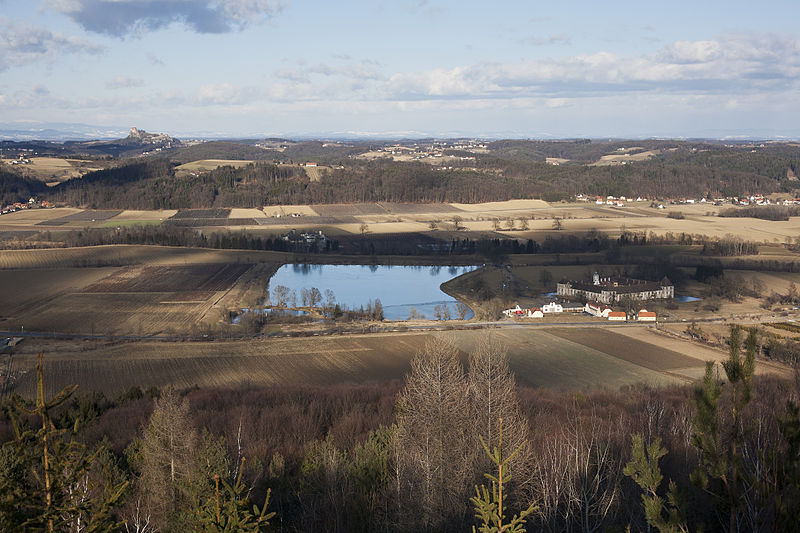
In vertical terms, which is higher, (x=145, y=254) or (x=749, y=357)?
(x=749, y=357)

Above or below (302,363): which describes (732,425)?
above

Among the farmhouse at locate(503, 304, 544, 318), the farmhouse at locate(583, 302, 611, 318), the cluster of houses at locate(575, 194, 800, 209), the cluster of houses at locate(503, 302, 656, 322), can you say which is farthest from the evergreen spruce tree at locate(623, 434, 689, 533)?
the cluster of houses at locate(575, 194, 800, 209)

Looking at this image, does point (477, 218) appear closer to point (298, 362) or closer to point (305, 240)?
point (305, 240)

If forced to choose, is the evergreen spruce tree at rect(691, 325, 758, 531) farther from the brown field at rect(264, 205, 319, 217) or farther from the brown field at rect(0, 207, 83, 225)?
the brown field at rect(264, 205, 319, 217)

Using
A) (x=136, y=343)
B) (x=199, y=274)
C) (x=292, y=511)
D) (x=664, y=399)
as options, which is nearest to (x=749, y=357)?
(x=292, y=511)

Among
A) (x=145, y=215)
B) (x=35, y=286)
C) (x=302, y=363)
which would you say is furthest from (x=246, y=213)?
(x=302, y=363)

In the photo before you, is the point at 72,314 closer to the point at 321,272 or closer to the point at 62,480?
the point at 321,272

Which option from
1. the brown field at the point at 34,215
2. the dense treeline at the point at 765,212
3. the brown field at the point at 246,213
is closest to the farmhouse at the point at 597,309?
the dense treeline at the point at 765,212
